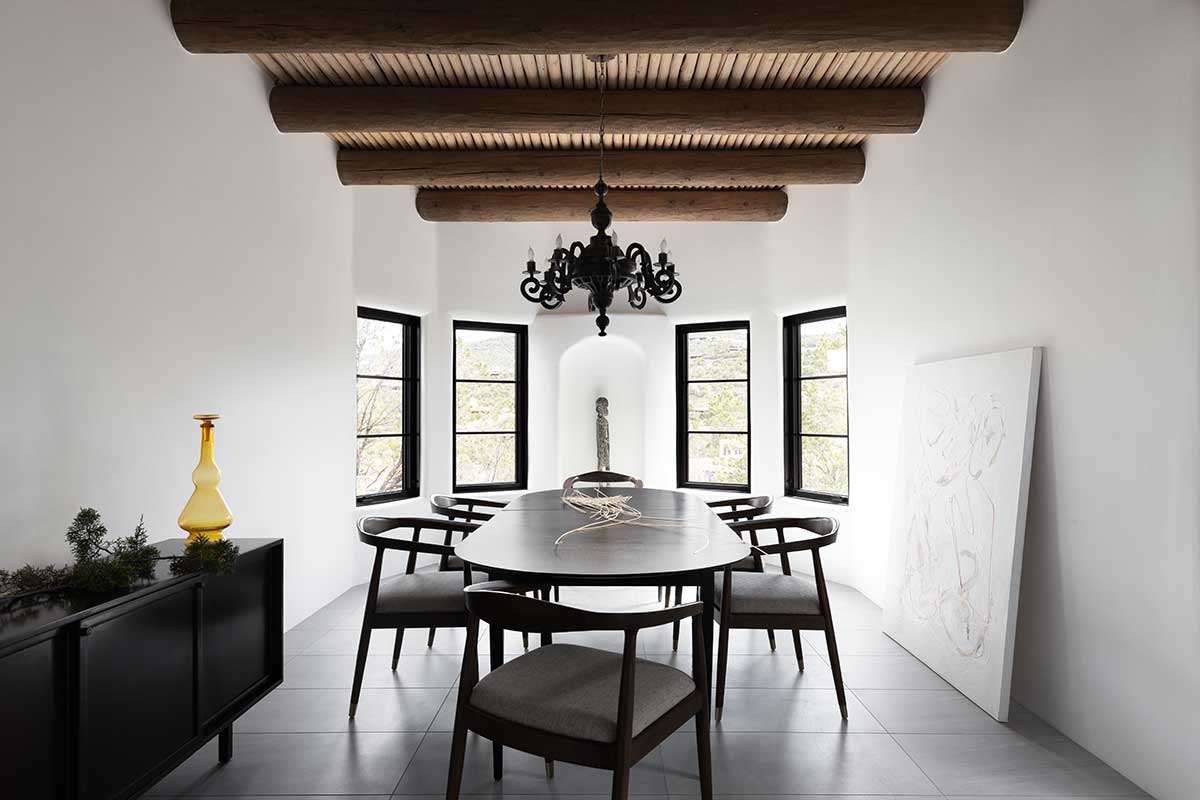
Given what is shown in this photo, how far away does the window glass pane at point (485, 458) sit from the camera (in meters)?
5.91

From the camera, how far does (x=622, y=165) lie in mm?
4668

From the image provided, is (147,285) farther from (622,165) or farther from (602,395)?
(602,395)

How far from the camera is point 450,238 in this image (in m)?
5.75

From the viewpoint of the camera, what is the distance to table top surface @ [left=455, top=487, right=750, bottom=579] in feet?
7.22

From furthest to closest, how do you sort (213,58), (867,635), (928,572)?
(867,635) → (928,572) → (213,58)

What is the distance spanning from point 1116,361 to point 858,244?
250 cm

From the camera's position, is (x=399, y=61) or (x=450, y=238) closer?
(x=399, y=61)

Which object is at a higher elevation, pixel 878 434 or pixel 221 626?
pixel 878 434

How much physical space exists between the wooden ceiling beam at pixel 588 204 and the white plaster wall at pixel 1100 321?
1974mm

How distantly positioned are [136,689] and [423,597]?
1.06m

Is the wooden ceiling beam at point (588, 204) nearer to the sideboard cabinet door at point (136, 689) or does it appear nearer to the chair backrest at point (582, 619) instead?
the sideboard cabinet door at point (136, 689)

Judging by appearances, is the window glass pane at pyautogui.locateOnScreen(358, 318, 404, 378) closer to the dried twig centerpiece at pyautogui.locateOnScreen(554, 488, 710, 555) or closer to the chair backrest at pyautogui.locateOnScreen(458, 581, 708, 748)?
the dried twig centerpiece at pyautogui.locateOnScreen(554, 488, 710, 555)

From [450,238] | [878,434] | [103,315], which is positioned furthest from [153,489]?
[878,434]

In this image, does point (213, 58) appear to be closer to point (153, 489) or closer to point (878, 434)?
point (153, 489)
